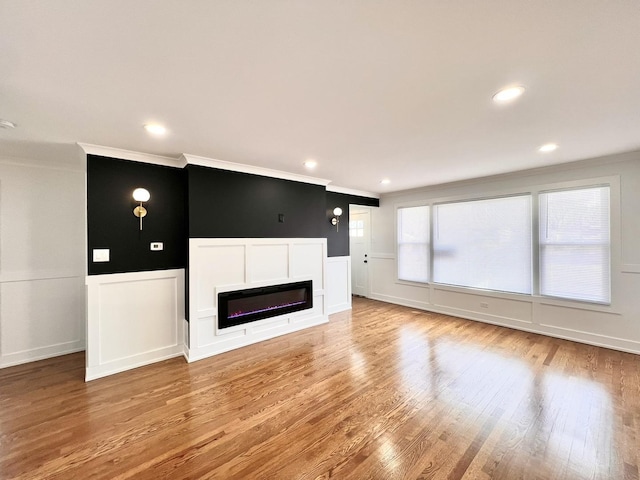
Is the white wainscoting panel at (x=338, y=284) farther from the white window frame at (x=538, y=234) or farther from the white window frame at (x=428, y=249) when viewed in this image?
the white window frame at (x=538, y=234)

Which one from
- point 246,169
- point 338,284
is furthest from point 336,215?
point 246,169

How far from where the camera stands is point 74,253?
3.65m

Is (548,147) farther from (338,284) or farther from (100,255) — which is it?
(100,255)

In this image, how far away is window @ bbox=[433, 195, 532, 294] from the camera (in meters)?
4.29

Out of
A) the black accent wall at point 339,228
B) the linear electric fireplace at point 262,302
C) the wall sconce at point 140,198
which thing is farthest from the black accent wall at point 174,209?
the black accent wall at point 339,228

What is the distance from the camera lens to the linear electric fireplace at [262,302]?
11.8ft

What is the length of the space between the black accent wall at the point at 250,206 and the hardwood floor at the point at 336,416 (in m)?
1.69

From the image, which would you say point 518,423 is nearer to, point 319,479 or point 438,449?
point 438,449

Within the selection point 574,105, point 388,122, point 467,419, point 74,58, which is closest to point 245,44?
point 74,58

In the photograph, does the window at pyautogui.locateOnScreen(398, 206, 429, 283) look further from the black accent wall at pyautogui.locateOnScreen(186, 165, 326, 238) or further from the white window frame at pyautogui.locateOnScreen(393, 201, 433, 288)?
the black accent wall at pyautogui.locateOnScreen(186, 165, 326, 238)

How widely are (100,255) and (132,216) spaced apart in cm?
54

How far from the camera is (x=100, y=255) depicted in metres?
3.01

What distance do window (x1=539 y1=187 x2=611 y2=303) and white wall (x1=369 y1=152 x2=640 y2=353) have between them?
0.35 ft

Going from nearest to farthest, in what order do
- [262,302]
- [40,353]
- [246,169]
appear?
[40,353] < [246,169] < [262,302]
